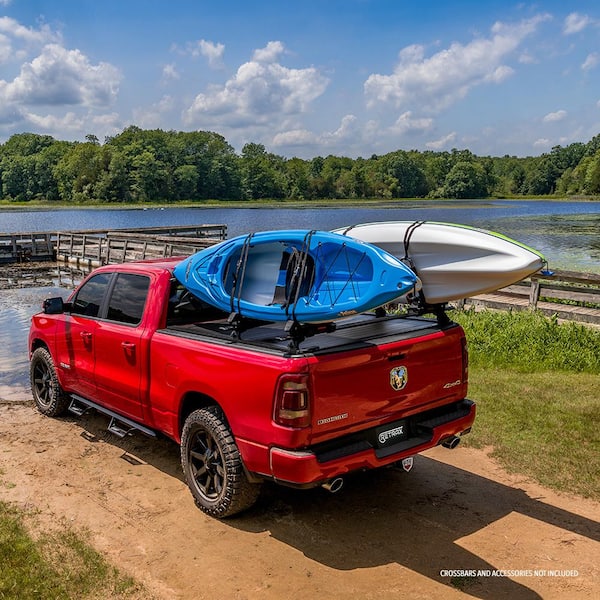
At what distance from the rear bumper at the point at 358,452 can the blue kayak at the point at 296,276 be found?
2.91ft

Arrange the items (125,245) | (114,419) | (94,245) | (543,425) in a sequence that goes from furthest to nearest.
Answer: (94,245) → (125,245) → (543,425) → (114,419)

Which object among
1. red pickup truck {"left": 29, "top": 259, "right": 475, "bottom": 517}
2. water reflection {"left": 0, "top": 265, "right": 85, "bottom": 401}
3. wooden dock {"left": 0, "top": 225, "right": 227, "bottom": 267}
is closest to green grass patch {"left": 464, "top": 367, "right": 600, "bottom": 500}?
red pickup truck {"left": 29, "top": 259, "right": 475, "bottom": 517}

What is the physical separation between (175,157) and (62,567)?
129 metres

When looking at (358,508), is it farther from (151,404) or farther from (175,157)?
(175,157)

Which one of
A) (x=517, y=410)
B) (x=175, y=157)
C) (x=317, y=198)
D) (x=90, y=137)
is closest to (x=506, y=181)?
(x=317, y=198)

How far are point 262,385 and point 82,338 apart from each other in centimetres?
289

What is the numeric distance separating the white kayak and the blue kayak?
692mm

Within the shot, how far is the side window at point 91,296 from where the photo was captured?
20.9 feet

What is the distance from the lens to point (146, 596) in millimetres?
3951

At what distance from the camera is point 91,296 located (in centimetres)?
652

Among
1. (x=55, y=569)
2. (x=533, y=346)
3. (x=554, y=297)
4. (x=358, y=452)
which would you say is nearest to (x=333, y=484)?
(x=358, y=452)

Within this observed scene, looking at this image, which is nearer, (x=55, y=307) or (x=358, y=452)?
(x=358, y=452)

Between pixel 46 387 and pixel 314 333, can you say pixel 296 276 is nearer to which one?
pixel 314 333

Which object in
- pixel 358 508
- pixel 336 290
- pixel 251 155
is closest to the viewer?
pixel 336 290
